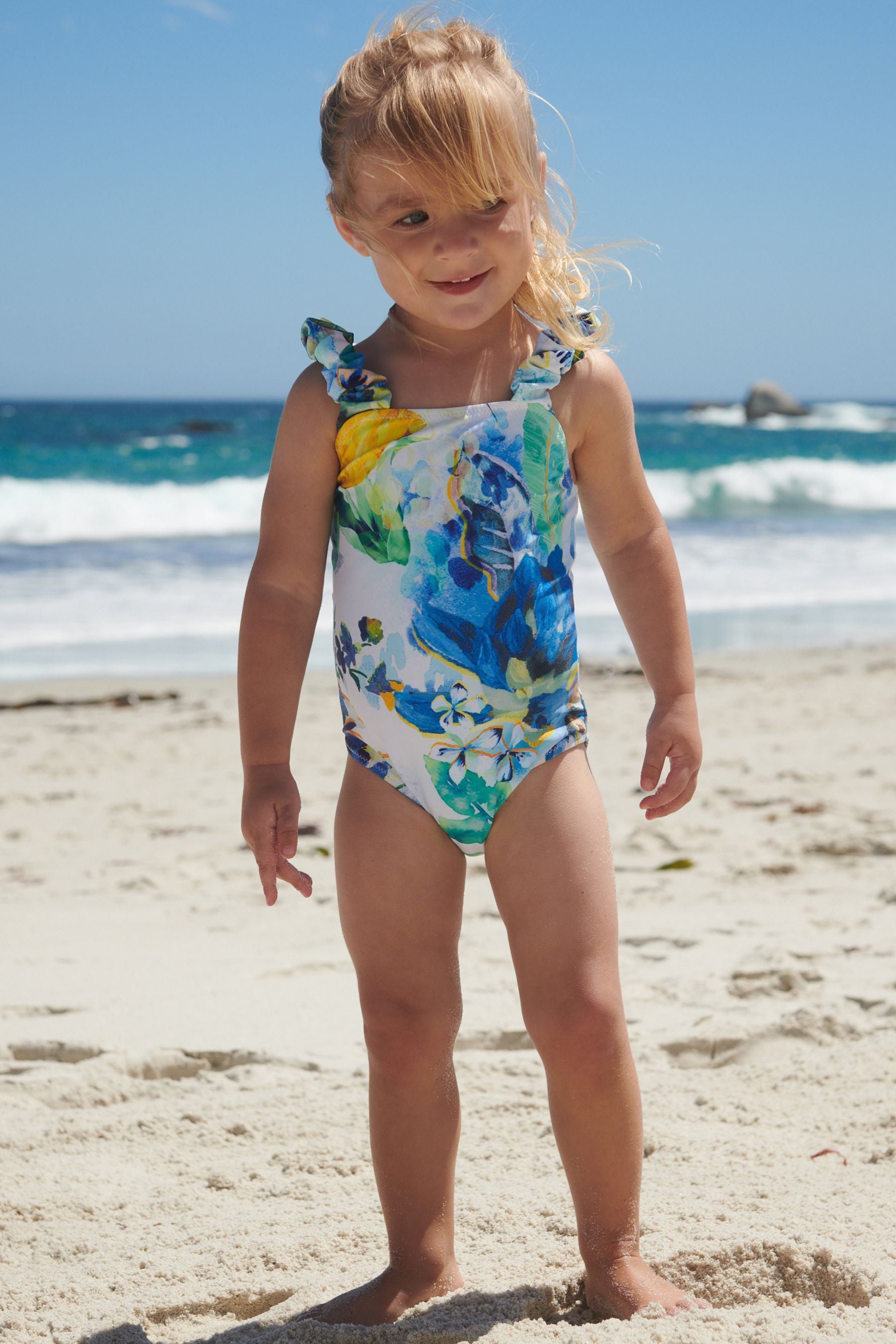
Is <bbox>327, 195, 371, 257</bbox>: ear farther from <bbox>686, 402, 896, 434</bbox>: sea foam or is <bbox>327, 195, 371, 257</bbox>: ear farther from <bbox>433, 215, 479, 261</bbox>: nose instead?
<bbox>686, 402, 896, 434</bbox>: sea foam

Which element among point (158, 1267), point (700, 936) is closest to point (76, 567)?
point (700, 936)

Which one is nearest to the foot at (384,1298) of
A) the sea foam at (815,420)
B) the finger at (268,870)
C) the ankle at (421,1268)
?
the ankle at (421,1268)

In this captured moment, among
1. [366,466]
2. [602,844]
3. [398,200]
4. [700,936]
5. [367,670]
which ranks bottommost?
[700,936]

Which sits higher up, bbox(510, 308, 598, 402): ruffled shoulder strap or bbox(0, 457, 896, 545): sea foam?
bbox(0, 457, 896, 545): sea foam

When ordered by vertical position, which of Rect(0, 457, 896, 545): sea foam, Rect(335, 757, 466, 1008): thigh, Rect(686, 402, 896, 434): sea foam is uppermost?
Rect(686, 402, 896, 434): sea foam

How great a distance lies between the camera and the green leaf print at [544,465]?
1.78 meters

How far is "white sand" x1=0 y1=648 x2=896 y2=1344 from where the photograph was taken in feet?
5.80

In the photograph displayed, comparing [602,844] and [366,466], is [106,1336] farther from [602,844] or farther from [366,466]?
[366,466]

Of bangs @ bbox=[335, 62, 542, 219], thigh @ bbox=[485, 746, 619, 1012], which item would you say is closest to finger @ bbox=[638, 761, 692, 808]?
thigh @ bbox=[485, 746, 619, 1012]

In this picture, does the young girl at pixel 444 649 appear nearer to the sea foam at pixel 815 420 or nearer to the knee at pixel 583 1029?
the knee at pixel 583 1029

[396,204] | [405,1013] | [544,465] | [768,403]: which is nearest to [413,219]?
[396,204]

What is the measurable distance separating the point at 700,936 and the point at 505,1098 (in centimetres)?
95

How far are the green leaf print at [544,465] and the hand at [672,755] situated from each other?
1.00 feet

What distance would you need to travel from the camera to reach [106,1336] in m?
1.72
